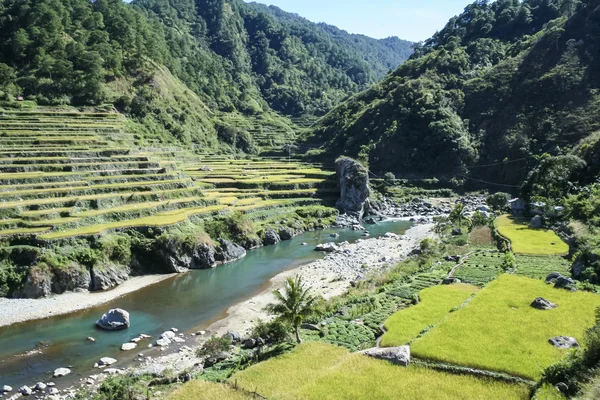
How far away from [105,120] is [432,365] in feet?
250

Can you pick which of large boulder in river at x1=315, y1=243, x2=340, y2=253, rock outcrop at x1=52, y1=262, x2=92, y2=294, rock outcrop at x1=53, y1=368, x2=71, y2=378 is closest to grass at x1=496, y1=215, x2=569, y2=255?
large boulder in river at x1=315, y1=243, x2=340, y2=253

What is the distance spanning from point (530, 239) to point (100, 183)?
5126 centimetres

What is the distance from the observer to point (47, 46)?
3701 inches

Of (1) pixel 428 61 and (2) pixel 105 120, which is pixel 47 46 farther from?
(1) pixel 428 61

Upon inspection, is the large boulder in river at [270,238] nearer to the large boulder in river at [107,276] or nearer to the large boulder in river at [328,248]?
the large boulder in river at [328,248]

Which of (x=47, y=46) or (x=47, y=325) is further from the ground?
(x=47, y=46)

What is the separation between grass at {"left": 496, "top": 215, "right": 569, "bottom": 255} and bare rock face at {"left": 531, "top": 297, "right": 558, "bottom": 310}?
15.5 meters

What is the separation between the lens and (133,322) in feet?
117

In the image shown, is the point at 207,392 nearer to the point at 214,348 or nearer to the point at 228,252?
the point at 214,348

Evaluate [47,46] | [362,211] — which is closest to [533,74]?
[362,211]

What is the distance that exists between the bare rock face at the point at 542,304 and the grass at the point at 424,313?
180 inches

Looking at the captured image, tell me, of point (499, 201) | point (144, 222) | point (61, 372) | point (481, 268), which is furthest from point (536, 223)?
point (61, 372)

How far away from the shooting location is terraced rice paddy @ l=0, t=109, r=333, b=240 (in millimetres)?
46562

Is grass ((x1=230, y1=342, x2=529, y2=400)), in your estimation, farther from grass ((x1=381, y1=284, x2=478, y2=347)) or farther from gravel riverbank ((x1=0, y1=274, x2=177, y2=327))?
gravel riverbank ((x1=0, y1=274, x2=177, y2=327))
